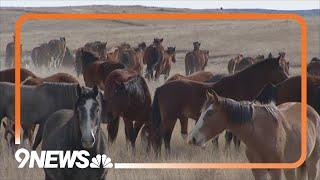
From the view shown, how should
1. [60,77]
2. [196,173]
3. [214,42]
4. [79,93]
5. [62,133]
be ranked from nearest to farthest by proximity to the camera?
[79,93], [62,133], [196,173], [60,77], [214,42]

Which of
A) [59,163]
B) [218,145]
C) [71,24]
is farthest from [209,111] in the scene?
[71,24]

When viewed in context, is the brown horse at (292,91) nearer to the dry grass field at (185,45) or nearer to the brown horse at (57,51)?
the dry grass field at (185,45)

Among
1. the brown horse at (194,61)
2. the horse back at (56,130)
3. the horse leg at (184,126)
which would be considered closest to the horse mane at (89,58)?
the horse leg at (184,126)

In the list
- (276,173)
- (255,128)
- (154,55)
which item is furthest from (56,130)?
(154,55)

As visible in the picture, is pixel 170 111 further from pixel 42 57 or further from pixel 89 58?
pixel 42 57

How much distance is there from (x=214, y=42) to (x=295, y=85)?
15369 millimetres

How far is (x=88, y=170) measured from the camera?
6508 mm

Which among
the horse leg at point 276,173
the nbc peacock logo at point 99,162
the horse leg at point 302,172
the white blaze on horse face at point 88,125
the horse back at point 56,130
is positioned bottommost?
the horse leg at point 302,172

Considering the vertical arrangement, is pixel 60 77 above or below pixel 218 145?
above

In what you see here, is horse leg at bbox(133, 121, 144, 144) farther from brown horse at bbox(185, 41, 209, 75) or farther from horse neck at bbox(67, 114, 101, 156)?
brown horse at bbox(185, 41, 209, 75)

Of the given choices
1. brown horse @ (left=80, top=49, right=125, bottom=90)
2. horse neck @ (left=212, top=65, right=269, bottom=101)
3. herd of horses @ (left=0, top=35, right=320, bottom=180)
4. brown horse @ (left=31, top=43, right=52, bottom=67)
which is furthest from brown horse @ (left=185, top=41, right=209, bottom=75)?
horse neck @ (left=212, top=65, right=269, bottom=101)

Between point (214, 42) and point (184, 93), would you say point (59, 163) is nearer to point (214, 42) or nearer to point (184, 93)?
point (184, 93)

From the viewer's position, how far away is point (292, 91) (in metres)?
9.86

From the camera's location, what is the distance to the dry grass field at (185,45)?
27.0 ft
